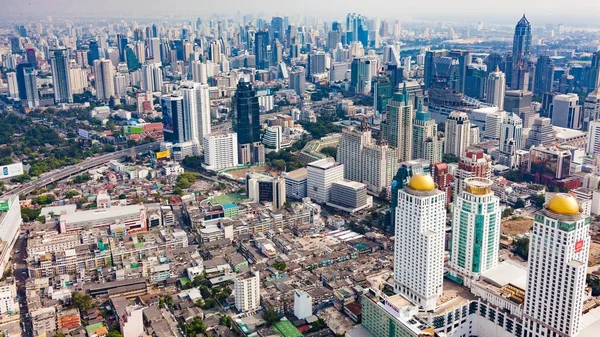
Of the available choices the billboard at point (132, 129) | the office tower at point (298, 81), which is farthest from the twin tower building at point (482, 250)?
the office tower at point (298, 81)

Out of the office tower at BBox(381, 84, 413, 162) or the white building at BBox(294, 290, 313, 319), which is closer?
the white building at BBox(294, 290, 313, 319)

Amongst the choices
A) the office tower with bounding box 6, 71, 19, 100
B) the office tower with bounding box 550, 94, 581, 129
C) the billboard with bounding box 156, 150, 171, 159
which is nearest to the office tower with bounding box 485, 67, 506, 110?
the office tower with bounding box 550, 94, 581, 129

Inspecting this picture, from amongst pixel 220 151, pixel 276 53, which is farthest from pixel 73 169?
pixel 276 53

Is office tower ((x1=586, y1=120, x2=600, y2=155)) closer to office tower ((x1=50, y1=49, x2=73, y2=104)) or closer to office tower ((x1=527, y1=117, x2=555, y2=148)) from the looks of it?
office tower ((x1=527, y1=117, x2=555, y2=148))

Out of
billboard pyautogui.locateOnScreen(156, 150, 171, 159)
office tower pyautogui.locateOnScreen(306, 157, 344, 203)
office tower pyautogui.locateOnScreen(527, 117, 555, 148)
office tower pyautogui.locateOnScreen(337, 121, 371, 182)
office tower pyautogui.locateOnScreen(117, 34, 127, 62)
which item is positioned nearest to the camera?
office tower pyautogui.locateOnScreen(306, 157, 344, 203)

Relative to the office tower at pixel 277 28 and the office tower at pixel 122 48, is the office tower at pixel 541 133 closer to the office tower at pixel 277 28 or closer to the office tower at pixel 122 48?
the office tower at pixel 122 48
